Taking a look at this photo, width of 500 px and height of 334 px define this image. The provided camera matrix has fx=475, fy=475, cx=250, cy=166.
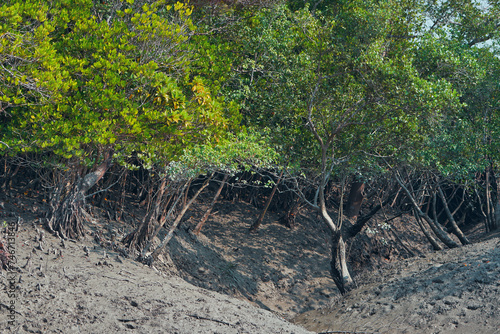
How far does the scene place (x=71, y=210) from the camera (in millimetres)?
10375

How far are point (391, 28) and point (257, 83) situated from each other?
374 centimetres

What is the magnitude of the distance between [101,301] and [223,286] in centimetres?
579

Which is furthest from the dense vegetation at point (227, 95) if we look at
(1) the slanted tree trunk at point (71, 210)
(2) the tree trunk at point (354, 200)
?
(2) the tree trunk at point (354, 200)

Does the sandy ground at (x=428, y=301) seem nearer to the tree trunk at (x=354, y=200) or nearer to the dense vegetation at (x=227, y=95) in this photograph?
the dense vegetation at (x=227, y=95)

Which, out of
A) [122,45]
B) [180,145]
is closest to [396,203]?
[180,145]

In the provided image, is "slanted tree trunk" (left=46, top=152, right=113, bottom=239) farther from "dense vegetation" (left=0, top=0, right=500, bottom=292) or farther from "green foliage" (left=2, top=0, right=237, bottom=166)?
"green foliage" (left=2, top=0, right=237, bottom=166)

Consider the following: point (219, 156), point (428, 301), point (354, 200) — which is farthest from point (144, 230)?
point (354, 200)

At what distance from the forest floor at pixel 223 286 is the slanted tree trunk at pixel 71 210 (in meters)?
0.32

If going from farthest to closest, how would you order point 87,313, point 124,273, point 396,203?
point 396,203, point 124,273, point 87,313

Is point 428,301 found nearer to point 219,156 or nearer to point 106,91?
point 219,156

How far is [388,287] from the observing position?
36.8 feet

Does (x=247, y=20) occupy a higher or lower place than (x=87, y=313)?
higher

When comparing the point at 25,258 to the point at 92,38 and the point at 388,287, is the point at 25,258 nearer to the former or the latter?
the point at 92,38

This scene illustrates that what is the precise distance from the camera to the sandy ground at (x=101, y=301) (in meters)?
7.14
